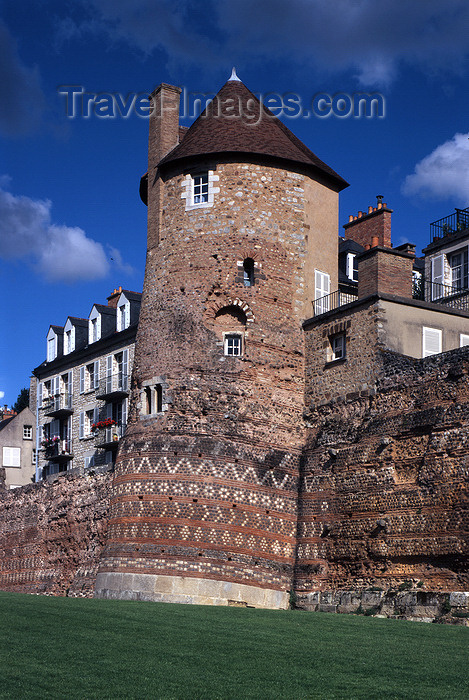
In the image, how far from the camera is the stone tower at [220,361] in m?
28.8

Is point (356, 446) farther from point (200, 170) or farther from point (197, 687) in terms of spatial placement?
point (197, 687)

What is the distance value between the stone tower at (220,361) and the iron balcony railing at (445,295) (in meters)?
7.03

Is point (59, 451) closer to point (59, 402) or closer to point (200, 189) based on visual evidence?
point (59, 402)

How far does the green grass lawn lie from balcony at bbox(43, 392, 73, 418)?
26.0 meters

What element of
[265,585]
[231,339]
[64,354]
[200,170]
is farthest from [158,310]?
[64,354]

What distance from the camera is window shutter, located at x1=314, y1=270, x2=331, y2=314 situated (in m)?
32.6

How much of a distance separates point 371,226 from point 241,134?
12821mm

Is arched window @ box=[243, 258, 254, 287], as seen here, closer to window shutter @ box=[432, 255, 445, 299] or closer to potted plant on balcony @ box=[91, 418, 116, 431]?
window shutter @ box=[432, 255, 445, 299]

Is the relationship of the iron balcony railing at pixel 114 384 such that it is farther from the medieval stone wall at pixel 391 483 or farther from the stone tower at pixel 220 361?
the medieval stone wall at pixel 391 483

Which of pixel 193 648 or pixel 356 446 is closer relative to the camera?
pixel 193 648

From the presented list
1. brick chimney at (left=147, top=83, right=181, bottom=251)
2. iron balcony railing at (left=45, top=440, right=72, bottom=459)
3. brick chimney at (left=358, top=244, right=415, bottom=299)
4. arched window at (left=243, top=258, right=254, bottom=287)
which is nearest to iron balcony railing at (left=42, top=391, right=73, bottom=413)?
iron balcony railing at (left=45, top=440, right=72, bottom=459)

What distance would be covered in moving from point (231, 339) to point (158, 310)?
2610mm

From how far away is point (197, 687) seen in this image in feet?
42.6

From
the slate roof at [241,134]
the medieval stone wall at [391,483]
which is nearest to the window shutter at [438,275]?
the slate roof at [241,134]
